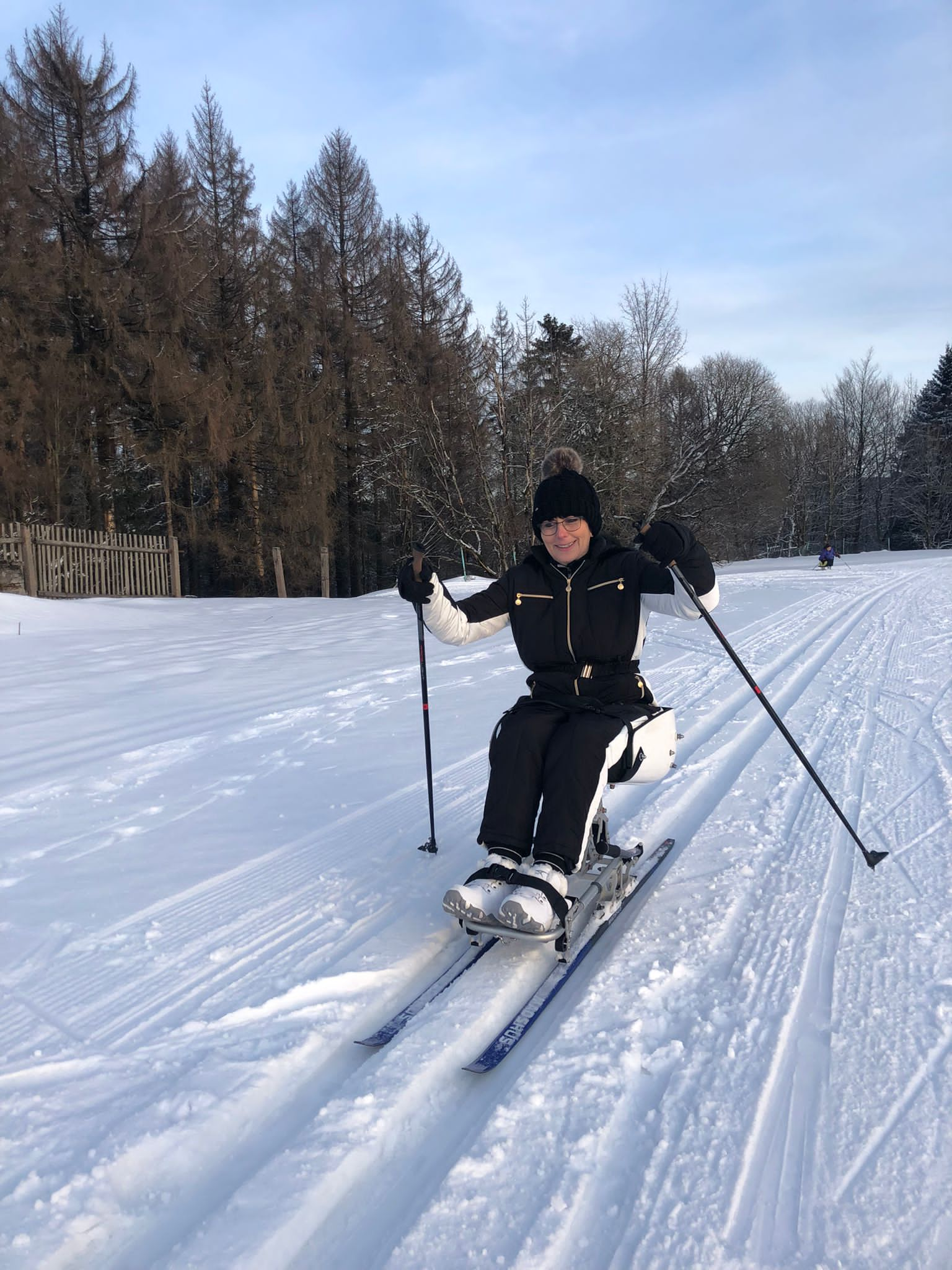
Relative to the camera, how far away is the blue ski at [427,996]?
7.68 ft

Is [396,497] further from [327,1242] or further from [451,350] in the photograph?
[327,1242]

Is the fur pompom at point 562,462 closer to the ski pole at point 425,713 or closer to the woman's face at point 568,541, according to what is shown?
the woman's face at point 568,541

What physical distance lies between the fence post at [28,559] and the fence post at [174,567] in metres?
3.28

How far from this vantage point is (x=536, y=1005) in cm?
250

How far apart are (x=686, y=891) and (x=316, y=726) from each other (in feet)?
10.9

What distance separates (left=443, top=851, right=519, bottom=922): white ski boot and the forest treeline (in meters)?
14.5

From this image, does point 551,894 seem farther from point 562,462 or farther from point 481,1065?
point 562,462

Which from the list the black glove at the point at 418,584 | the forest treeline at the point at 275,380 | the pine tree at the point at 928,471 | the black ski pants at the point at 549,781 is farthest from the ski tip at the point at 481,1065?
the pine tree at the point at 928,471

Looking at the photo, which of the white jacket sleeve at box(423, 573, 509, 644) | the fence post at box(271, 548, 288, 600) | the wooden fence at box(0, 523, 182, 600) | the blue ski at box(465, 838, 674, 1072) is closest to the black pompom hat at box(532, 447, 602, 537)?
the white jacket sleeve at box(423, 573, 509, 644)

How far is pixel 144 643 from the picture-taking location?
980cm

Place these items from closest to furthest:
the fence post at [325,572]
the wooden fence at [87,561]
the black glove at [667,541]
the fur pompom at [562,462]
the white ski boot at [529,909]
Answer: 1. the white ski boot at [529,909]
2. the black glove at [667,541]
3. the fur pompom at [562,462]
4. the wooden fence at [87,561]
5. the fence post at [325,572]

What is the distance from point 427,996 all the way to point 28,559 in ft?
41.9

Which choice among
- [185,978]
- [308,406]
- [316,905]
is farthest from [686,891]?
[308,406]

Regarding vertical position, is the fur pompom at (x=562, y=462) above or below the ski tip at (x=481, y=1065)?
above
